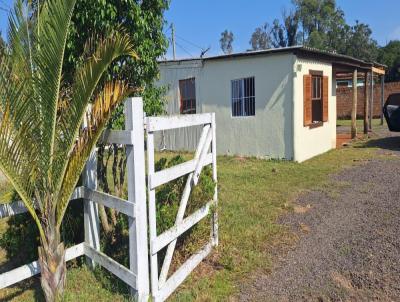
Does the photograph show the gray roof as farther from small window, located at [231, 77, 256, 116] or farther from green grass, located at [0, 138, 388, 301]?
green grass, located at [0, 138, 388, 301]

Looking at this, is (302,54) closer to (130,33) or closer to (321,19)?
(130,33)

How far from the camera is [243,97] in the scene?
1198 centimetres

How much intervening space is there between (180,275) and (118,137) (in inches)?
58.9

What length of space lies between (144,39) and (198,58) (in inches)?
332

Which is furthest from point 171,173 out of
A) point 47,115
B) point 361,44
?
point 361,44

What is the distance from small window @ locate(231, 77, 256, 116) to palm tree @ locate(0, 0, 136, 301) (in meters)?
8.72

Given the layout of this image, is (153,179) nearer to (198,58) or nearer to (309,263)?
(309,263)

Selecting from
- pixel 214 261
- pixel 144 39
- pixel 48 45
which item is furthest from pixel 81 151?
pixel 214 261

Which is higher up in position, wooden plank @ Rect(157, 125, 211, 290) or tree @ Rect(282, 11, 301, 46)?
tree @ Rect(282, 11, 301, 46)

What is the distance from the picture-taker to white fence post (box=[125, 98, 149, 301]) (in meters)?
3.15

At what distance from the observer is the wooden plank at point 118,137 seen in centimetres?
318

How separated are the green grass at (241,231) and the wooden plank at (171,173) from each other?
41.9 inches

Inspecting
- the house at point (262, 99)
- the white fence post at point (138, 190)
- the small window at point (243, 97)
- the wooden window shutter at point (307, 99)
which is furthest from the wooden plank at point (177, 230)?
the small window at point (243, 97)

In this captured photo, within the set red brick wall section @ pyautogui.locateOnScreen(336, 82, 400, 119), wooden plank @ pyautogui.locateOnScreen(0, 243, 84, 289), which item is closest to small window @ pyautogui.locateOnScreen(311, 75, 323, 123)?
wooden plank @ pyautogui.locateOnScreen(0, 243, 84, 289)
